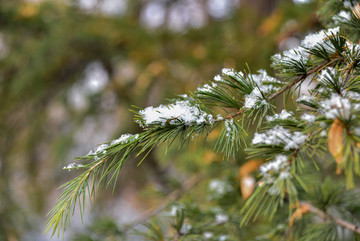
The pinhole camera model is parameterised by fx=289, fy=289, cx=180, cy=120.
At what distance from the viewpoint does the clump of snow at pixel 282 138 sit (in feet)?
1.42

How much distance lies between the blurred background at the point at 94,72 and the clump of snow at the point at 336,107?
968mm

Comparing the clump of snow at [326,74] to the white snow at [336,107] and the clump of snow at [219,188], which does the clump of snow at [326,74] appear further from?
the clump of snow at [219,188]

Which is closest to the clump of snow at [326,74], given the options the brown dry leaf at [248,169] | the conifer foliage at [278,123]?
the conifer foliage at [278,123]

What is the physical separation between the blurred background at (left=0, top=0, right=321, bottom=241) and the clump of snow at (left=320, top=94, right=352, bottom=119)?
968 millimetres

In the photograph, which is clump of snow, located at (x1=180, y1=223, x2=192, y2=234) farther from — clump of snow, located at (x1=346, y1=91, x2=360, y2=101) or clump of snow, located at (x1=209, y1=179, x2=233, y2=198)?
clump of snow, located at (x1=346, y1=91, x2=360, y2=101)

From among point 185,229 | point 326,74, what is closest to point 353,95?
point 326,74

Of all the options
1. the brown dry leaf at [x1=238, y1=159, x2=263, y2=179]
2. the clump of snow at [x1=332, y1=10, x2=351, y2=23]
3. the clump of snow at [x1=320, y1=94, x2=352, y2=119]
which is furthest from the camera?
the brown dry leaf at [x1=238, y1=159, x2=263, y2=179]

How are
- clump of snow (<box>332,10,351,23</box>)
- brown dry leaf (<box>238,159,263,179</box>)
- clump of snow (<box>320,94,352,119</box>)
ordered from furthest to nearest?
1. brown dry leaf (<box>238,159,263,179</box>)
2. clump of snow (<box>332,10,351,23</box>)
3. clump of snow (<box>320,94,352,119</box>)

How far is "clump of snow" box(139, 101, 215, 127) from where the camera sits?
0.48m

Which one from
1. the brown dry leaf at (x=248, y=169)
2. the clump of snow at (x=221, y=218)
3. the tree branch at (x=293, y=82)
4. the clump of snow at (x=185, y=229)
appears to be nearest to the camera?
the tree branch at (x=293, y=82)

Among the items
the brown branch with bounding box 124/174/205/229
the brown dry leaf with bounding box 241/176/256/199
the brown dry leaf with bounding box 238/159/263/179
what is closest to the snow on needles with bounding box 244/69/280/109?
the brown dry leaf with bounding box 241/176/256/199

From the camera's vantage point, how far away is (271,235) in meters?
0.83

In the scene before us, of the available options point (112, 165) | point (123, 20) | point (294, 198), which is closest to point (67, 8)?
point (123, 20)

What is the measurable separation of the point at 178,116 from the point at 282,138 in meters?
0.17
